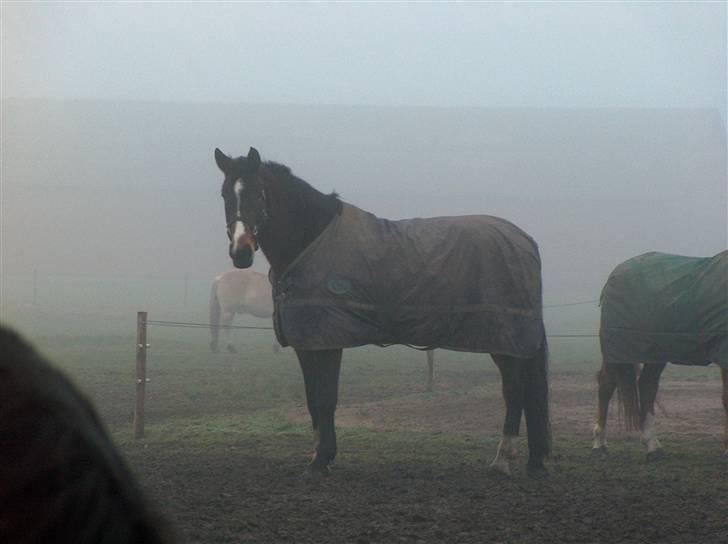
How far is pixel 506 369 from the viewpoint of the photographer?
5969 mm

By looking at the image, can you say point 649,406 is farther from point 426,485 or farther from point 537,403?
point 426,485

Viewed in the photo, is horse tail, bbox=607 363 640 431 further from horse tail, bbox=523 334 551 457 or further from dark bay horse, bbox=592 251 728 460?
horse tail, bbox=523 334 551 457

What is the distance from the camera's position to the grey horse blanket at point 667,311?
6648 mm

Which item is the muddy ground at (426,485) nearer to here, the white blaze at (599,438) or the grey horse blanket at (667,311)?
the white blaze at (599,438)

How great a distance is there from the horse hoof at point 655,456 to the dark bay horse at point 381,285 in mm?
987

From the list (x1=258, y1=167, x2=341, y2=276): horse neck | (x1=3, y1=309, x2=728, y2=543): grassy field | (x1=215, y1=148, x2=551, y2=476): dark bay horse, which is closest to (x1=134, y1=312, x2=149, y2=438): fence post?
(x1=3, y1=309, x2=728, y2=543): grassy field

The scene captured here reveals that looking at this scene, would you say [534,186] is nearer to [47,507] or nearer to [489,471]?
[489,471]

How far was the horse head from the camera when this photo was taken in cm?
547

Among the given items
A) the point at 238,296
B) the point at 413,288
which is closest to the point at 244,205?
the point at 413,288

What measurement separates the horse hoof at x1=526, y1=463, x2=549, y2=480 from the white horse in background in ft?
43.0

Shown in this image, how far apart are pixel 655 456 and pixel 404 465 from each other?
178 centimetres

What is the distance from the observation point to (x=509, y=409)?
5.88 m

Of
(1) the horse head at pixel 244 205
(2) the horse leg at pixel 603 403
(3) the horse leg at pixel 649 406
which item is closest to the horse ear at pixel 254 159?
(1) the horse head at pixel 244 205

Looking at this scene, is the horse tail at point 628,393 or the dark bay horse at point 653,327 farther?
the horse tail at point 628,393
